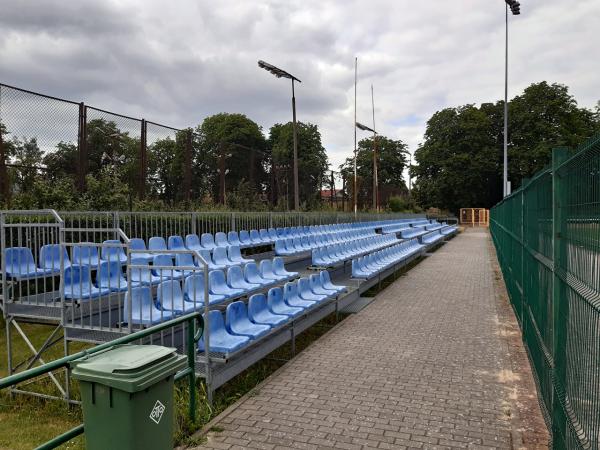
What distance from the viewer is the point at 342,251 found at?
528 inches

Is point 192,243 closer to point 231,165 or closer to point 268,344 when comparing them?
point 268,344

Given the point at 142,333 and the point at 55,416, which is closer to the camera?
the point at 142,333

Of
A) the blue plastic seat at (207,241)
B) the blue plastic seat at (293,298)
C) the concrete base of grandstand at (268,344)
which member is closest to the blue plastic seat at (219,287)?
the blue plastic seat at (293,298)

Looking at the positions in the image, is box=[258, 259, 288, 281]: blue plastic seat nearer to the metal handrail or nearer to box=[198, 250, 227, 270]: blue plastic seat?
box=[198, 250, 227, 270]: blue plastic seat

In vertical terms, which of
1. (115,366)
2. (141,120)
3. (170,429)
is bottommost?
(170,429)

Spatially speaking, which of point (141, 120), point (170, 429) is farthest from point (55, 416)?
point (141, 120)

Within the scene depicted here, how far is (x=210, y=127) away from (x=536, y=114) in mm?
37134

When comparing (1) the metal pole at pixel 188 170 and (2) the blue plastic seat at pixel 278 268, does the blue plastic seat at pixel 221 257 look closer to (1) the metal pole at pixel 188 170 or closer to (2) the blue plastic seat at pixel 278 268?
(2) the blue plastic seat at pixel 278 268

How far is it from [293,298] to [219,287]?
3.95 ft

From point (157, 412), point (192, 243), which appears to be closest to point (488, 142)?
point (192, 243)

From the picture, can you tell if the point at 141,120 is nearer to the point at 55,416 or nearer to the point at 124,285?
the point at 124,285

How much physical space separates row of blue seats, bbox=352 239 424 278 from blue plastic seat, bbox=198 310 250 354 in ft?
18.1

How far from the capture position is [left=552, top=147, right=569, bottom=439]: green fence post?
3365mm

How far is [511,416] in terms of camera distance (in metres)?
4.68
